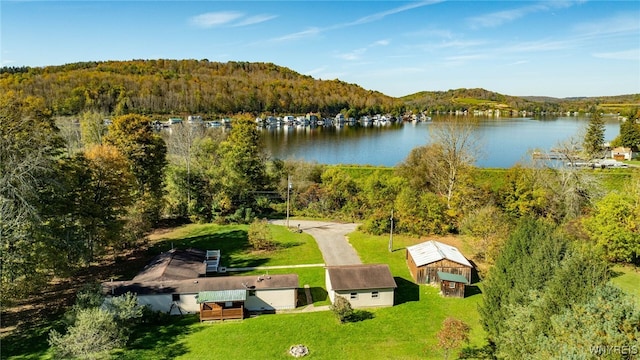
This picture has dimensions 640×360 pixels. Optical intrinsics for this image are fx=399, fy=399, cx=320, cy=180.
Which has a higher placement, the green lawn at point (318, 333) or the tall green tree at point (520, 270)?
the tall green tree at point (520, 270)

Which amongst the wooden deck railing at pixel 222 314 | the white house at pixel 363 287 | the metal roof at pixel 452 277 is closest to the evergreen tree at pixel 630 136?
the metal roof at pixel 452 277

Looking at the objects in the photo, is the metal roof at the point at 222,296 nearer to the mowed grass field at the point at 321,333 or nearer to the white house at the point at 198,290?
the white house at the point at 198,290

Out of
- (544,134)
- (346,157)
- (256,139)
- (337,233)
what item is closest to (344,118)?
(544,134)

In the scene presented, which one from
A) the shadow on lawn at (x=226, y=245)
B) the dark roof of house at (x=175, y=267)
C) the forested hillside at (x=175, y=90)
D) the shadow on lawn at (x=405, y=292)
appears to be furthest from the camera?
the forested hillside at (x=175, y=90)

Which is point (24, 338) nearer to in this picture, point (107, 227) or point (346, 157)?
point (107, 227)

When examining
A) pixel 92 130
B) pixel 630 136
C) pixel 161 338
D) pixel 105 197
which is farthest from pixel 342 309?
pixel 630 136

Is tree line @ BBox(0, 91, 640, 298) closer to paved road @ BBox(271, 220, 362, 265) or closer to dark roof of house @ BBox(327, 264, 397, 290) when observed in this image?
paved road @ BBox(271, 220, 362, 265)

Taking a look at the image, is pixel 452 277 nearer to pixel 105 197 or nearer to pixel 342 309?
pixel 342 309
